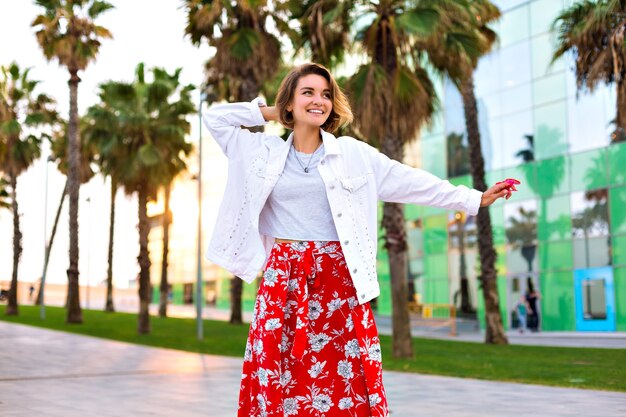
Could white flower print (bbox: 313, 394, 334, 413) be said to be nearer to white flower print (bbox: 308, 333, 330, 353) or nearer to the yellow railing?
white flower print (bbox: 308, 333, 330, 353)

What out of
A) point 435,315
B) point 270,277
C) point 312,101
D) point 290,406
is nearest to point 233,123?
point 312,101

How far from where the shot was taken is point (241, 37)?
826 inches

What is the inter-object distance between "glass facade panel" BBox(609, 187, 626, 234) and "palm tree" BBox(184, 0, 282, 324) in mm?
12178

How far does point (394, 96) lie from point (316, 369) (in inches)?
483

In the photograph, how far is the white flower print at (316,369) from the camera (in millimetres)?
3123

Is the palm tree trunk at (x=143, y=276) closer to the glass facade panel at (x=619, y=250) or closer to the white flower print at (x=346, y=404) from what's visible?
the glass facade panel at (x=619, y=250)

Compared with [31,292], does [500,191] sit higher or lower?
higher

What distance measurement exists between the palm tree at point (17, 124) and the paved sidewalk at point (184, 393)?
2234 cm

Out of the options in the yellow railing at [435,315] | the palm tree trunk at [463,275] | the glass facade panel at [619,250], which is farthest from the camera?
the palm tree trunk at [463,275]

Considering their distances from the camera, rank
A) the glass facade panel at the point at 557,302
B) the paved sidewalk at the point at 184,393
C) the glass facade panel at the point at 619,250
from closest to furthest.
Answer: the paved sidewalk at the point at 184,393 < the glass facade panel at the point at 619,250 < the glass facade panel at the point at 557,302

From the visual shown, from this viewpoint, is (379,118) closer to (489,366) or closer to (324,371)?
(489,366)

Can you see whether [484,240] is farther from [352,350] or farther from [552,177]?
[352,350]

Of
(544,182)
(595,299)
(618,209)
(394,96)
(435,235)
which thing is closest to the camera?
(394,96)

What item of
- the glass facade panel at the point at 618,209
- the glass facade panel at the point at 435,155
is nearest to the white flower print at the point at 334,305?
the glass facade panel at the point at 618,209
